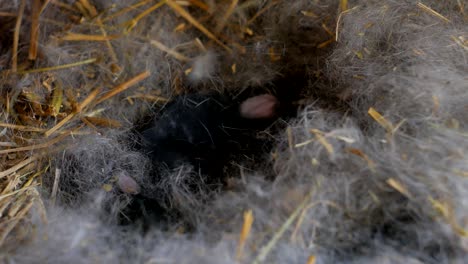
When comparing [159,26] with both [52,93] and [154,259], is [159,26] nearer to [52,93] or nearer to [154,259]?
[52,93]

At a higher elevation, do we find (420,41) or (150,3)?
(150,3)

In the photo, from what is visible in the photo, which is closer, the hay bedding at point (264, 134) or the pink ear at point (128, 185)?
the hay bedding at point (264, 134)

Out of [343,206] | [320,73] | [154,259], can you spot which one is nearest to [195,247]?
[154,259]

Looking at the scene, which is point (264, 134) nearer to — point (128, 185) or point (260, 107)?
point (260, 107)

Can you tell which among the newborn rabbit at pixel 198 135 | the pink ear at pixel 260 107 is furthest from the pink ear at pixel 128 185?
the pink ear at pixel 260 107

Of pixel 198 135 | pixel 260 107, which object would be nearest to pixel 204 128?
pixel 198 135

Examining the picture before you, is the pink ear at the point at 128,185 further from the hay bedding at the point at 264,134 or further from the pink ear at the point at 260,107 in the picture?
the pink ear at the point at 260,107
